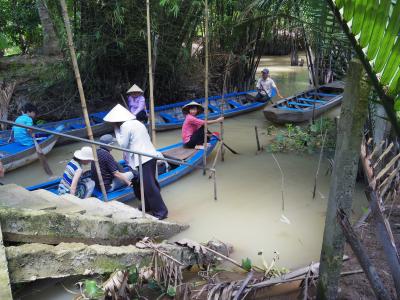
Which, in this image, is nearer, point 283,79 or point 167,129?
point 167,129

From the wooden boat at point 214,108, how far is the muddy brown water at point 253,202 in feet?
2.79

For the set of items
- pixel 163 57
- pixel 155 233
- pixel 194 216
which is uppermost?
pixel 163 57

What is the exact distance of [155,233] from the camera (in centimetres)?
401

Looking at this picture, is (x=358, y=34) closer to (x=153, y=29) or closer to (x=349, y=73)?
(x=349, y=73)

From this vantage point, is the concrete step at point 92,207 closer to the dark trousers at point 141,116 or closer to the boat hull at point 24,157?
the boat hull at point 24,157

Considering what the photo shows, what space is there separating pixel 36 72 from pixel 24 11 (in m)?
2.44

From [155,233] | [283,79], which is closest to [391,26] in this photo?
[155,233]

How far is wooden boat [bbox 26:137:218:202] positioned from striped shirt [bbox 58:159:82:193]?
29 cm

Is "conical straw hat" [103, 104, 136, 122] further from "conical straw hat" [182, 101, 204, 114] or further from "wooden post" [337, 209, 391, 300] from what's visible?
"wooden post" [337, 209, 391, 300]

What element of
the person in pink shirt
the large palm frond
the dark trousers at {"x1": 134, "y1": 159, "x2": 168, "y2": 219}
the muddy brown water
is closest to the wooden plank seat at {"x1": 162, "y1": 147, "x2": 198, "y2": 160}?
the person in pink shirt

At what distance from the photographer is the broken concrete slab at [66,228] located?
9.33 feet

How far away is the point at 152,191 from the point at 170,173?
1.11 metres

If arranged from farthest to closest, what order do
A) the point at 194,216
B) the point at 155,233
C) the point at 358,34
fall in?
1. the point at 194,216
2. the point at 155,233
3. the point at 358,34

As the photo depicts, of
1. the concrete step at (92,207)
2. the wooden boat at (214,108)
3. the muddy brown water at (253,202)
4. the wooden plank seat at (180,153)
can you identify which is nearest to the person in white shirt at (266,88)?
the wooden boat at (214,108)
